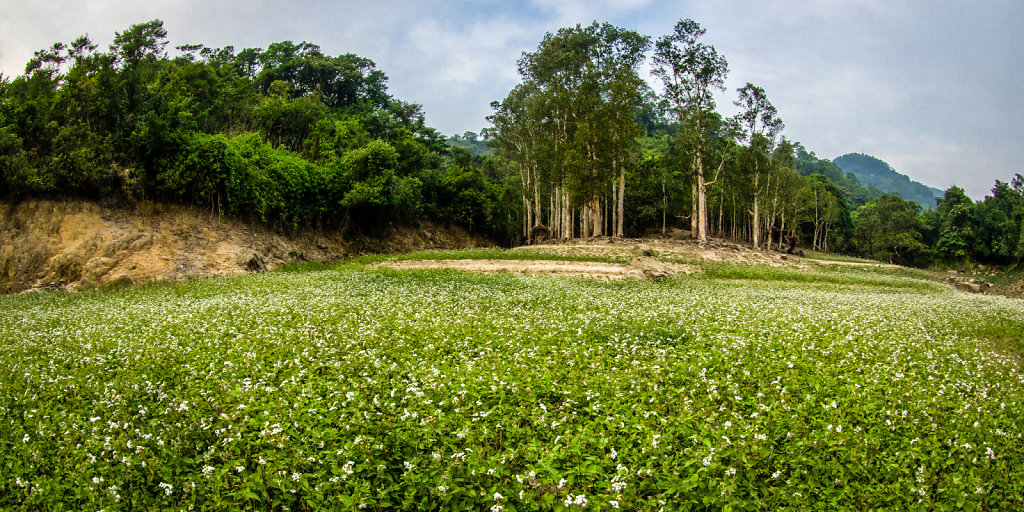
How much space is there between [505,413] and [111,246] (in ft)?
77.7

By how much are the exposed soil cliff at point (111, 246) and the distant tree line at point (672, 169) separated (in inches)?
883

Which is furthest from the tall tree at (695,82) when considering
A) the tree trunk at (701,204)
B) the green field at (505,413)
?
the green field at (505,413)

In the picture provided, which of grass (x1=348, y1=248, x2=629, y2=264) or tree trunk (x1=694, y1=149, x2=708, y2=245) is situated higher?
tree trunk (x1=694, y1=149, x2=708, y2=245)

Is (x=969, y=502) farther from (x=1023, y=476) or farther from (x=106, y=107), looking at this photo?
(x=106, y=107)

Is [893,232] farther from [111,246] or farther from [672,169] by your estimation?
[111,246]

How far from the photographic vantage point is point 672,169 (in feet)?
155

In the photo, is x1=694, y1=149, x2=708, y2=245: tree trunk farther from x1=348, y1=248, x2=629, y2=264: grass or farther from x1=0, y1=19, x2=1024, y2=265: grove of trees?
x1=348, y1=248, x2=629, y2=264: grass

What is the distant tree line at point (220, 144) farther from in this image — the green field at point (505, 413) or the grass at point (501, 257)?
the green field at point (505, 413)

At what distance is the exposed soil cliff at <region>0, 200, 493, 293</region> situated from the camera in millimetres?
21125

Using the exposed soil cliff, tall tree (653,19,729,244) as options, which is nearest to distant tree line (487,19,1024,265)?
tall tree (653,19,729,244)

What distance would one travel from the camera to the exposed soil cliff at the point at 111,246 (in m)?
21.1

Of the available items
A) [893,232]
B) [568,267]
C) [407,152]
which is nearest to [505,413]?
[568,267]

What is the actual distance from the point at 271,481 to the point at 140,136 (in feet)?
83.7

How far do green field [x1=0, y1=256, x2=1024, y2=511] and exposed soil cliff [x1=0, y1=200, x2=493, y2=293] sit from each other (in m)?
11.8
